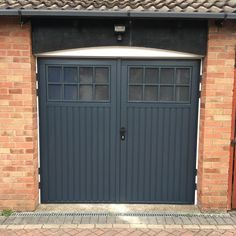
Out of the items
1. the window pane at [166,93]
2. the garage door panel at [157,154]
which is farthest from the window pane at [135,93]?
the window pane at [166,93]

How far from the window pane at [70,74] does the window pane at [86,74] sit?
97 millimetres

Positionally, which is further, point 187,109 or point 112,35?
point 187,109

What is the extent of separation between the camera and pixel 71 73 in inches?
188

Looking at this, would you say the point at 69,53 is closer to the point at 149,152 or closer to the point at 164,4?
the point at 164,4

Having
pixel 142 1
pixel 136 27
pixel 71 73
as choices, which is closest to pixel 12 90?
pixel 71 73

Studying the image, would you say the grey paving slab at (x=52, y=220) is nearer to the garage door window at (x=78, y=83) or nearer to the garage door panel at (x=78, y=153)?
the garage door panel at (x=78, y=153)

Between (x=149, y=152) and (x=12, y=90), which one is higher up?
(x=12, y=90)

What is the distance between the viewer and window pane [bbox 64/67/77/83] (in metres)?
4.77

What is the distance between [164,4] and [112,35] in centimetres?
93

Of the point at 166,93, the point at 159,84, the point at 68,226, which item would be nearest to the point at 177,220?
the point at 68,226

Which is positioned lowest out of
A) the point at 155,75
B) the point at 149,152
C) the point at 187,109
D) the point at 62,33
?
the point at 149,152

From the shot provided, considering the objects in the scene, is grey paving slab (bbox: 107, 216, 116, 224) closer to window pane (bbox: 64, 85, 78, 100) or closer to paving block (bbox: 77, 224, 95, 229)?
paving block (bbox: 77, 224, 95, 229)

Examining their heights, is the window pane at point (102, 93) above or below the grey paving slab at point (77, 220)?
above

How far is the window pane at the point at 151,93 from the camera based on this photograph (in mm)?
4828
